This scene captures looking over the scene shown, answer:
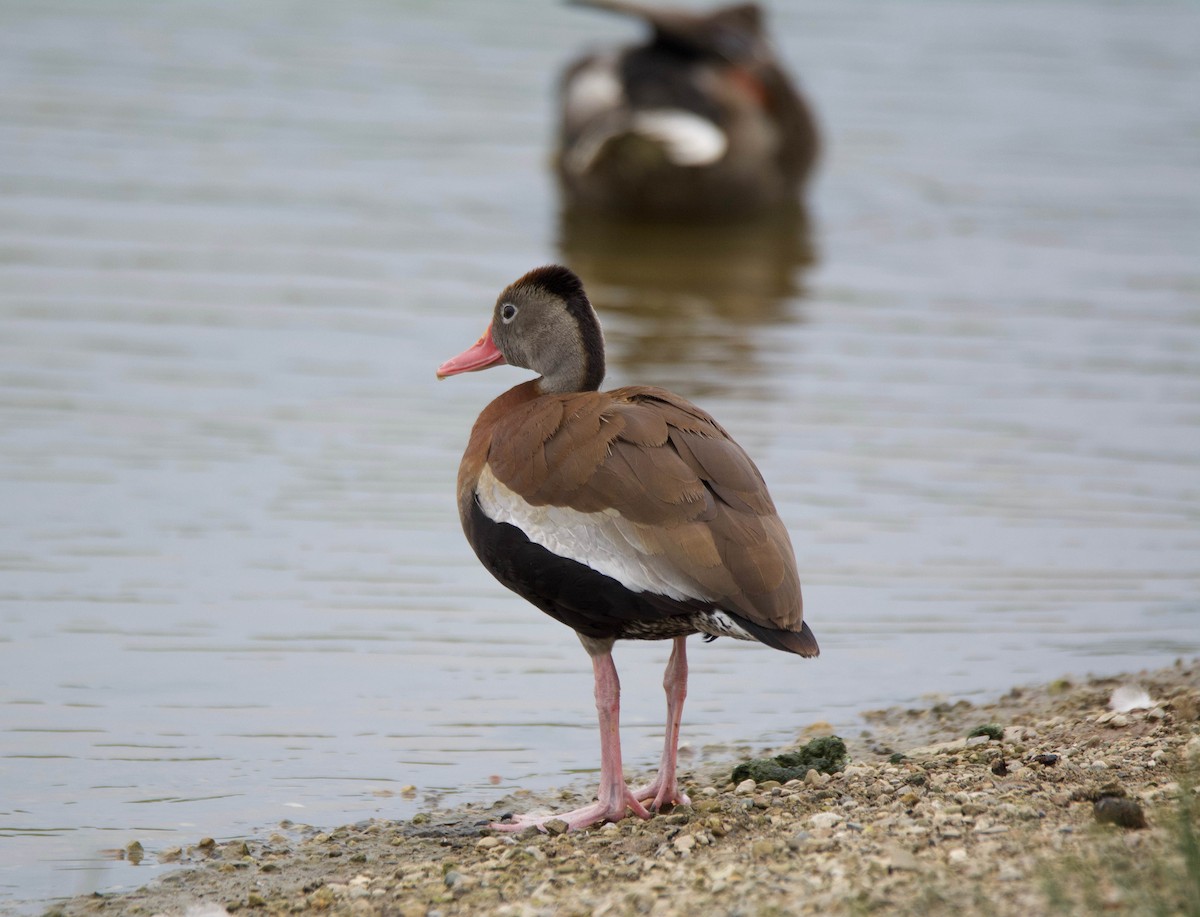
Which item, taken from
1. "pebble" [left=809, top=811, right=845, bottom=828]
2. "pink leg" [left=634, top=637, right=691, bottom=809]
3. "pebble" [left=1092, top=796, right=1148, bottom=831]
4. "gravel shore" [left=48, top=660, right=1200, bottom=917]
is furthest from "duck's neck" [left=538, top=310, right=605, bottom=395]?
"pebble" [left=1092, top=796, right=1148, bottom=831]

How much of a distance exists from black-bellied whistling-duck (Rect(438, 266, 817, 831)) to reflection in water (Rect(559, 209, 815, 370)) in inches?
215

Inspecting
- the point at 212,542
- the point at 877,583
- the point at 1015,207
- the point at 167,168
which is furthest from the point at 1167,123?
the point at 212,542

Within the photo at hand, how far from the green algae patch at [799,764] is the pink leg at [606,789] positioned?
0.41 m

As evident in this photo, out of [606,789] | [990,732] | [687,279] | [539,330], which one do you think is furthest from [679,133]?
[606,789]

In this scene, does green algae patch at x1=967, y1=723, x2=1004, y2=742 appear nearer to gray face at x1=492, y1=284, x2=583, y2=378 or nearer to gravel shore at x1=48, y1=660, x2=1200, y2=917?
gravel shore at x1=48, y1=660, x2=1200, y2=917

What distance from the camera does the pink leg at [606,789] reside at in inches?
226

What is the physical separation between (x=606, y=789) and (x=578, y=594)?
0.71m

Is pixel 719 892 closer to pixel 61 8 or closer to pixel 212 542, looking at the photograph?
pixel 212 542

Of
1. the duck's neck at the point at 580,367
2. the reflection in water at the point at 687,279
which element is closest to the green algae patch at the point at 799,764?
the duck's neck at the point at 580,367

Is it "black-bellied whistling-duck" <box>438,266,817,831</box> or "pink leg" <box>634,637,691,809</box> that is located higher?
"black-bellied whistling-duck" <box>438,266,817,831</box>

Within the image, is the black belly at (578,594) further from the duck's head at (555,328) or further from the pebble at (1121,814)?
the pebble at (1121,814)

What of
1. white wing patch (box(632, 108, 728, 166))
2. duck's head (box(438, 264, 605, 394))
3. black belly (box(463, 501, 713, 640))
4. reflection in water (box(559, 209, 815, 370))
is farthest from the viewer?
white wing patch (box(632, 108, 728, 166))

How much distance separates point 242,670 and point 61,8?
54.4 feet

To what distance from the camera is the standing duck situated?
1475 centimetres
